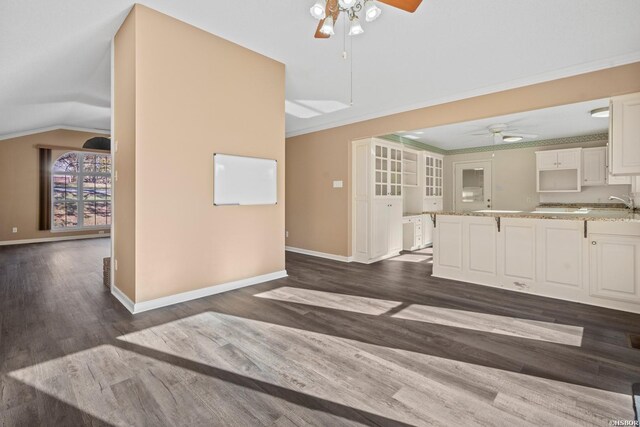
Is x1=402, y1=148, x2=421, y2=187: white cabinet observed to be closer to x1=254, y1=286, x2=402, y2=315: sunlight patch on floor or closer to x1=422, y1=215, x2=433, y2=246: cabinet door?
x1=422, y1=215, x2=433, y2=246: cabinet door

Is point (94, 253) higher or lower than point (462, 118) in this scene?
lower

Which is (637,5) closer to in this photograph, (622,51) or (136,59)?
(622,51)

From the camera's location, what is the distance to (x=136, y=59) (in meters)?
2.75

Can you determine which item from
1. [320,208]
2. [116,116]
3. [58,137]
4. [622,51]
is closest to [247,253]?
[116,116]

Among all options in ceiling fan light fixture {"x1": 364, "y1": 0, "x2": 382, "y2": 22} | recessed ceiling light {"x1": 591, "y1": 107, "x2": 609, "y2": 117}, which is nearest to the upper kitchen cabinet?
recessed ceiling light {"x1": 591, "y1": 107, "x2": 609, "y2": 117}

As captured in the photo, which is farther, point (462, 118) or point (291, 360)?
point (462, 118)

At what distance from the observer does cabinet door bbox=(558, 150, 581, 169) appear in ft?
20.3

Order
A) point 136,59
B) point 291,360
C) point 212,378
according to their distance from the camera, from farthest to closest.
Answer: point 136,59 → point 291,360 → point 212,378

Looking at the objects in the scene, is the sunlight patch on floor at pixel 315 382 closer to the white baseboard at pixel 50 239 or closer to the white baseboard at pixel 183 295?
the white baseboard at pixel 183 295

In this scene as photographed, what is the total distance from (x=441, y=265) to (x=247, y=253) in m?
2.75

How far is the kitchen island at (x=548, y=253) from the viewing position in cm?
308

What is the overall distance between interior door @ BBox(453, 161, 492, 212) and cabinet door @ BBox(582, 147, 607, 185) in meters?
1.86

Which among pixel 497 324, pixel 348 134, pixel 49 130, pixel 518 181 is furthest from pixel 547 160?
pixel 49 130

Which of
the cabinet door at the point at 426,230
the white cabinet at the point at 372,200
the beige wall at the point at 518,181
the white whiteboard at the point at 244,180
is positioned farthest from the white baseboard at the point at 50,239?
the beige wall at the point at 518,181
